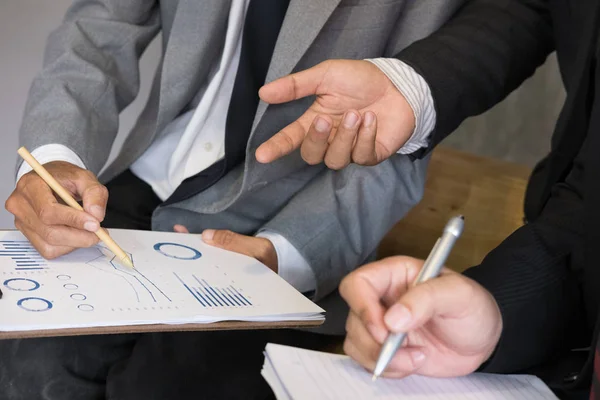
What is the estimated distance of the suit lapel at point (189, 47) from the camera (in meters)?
1.02

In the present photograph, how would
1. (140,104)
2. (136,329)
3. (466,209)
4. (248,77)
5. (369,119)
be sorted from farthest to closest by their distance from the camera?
1. (140,104)
2. (466,209)
3. (248,77)
4. (369,119)
5. (136,329)

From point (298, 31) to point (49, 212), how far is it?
14.2 inches

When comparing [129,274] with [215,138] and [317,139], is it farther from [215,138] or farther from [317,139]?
[215,138]

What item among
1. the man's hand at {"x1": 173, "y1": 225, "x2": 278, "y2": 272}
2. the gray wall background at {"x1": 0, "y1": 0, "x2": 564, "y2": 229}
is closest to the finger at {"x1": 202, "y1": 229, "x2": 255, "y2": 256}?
the man's hand at {"x1": 173, "y1": 225, "x2": 278, "y2": 272}

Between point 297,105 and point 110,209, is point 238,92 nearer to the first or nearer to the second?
point 297,105

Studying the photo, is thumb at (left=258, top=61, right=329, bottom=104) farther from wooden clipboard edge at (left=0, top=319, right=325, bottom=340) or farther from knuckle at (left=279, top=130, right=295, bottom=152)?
wooden clipboard edge at (left=0, top=319, right=325, bottom=340)

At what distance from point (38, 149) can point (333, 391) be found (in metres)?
0.58

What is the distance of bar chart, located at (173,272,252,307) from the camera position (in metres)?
0.71

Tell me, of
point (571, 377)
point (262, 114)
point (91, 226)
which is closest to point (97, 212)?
point (91, 226)

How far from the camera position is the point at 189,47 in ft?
3.37

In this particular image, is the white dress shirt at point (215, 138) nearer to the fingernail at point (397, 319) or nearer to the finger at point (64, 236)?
the finger at point (64, 236)

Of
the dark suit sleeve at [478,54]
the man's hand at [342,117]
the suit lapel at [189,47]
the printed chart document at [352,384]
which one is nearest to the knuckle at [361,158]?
the man's hand at [342,117]

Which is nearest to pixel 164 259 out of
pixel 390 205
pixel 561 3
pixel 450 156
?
pixel 390 205

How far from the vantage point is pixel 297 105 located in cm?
98
